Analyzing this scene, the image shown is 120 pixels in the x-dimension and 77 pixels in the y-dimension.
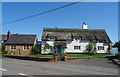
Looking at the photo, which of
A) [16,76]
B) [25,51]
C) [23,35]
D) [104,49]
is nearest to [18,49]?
[25,51]

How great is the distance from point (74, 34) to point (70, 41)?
214 cm

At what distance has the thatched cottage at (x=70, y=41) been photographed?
41875 mm

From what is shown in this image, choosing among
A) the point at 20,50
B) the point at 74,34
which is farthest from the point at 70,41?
the point at 20,50

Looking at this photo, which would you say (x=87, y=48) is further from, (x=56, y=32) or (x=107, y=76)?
(x=107, y=76)

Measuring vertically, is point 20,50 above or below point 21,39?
below

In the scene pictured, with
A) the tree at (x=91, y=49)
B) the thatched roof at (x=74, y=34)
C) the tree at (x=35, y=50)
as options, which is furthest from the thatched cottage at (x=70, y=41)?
the tree at (x=91, y=49)

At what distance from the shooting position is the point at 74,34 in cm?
4391

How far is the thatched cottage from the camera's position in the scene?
4188cm

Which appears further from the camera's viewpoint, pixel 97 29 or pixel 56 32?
pixel 97 29

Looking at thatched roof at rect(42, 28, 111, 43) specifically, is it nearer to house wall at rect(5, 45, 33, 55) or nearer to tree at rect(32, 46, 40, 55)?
tree at rect(32, 46, 40, 55)

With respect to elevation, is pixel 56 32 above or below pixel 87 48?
above

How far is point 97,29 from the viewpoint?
48.2 meters

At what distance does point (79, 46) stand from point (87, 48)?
2.18m

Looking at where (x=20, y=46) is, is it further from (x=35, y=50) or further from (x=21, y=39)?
(x=35, y=50)
